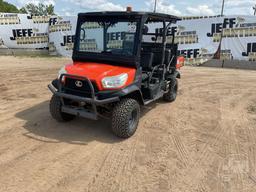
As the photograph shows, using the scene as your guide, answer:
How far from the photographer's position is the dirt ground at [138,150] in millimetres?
3066

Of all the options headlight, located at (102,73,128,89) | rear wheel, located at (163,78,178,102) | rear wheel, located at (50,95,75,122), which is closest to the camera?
headlight, located at (102,73,128,89)

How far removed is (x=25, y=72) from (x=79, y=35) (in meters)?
5.91

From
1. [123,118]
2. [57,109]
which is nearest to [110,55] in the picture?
[123,118]

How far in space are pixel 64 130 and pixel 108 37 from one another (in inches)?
69.8

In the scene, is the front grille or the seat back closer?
the front grille

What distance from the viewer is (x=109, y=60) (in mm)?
4453

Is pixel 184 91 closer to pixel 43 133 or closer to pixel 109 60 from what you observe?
pixel 109 60

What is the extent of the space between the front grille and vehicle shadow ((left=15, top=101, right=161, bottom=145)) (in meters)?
0.70

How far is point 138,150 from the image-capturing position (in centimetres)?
387

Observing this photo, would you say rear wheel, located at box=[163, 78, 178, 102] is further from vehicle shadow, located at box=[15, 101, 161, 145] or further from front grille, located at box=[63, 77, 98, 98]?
front grille, located at box=[63, 77, 98, 98]

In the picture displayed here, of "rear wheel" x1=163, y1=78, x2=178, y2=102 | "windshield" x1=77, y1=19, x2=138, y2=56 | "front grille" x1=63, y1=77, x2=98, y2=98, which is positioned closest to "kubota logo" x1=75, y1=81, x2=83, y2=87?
"front grille" x1=63, y1=77, x2=98, y2=98

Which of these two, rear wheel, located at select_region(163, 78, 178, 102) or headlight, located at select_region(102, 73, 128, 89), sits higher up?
headlight, located at select_region(102, 73, 128, 89)

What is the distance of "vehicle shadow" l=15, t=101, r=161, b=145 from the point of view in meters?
4.16

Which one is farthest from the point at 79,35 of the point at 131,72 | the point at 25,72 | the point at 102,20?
the point at 25,72
